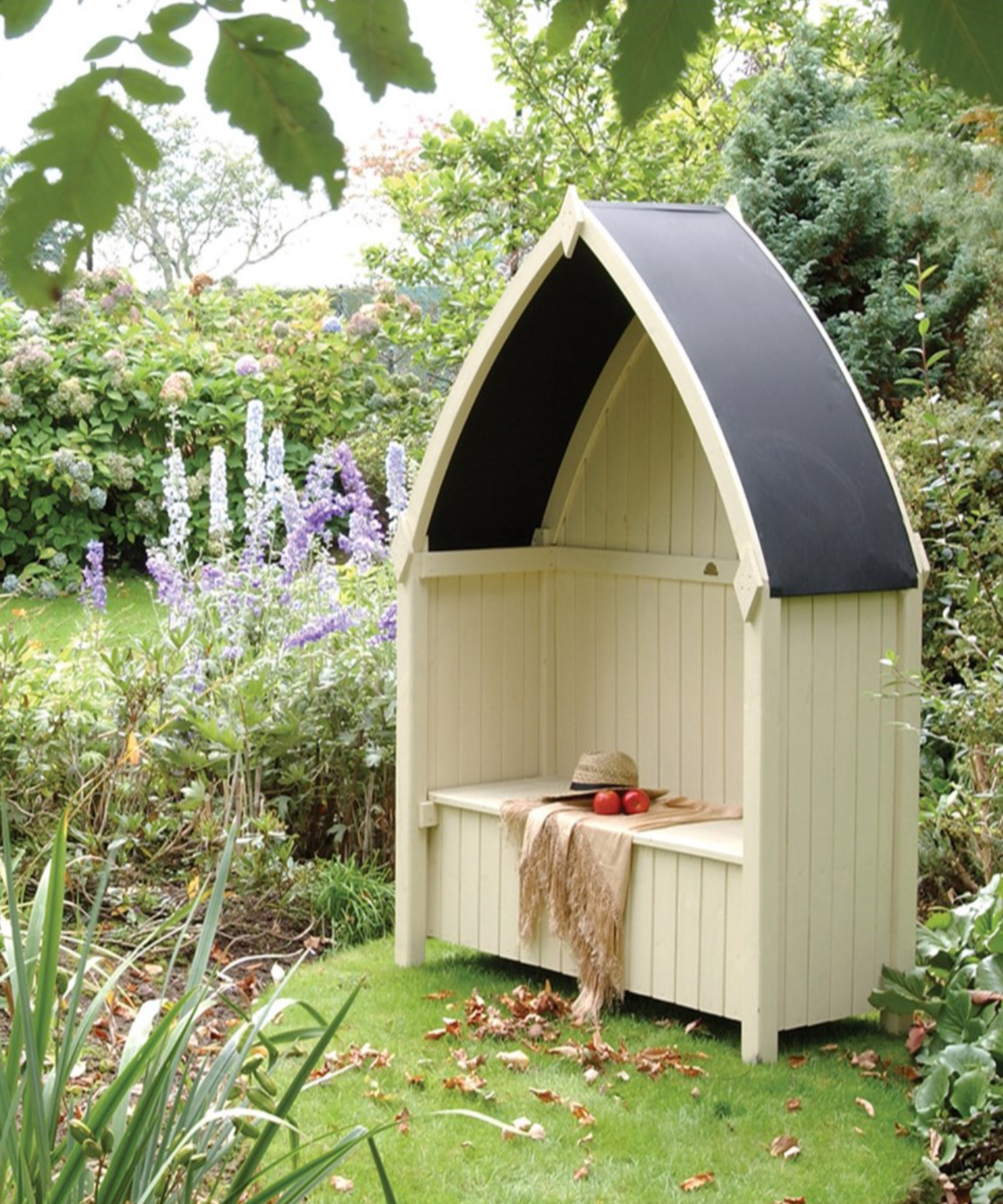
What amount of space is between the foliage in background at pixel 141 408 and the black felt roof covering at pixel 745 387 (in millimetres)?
4934

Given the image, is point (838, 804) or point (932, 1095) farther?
point (838, 804)

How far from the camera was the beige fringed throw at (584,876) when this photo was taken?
14.2 feet

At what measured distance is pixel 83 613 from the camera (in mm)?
8859

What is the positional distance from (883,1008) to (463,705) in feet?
4.70

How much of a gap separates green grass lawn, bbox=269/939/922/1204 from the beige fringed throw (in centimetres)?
14

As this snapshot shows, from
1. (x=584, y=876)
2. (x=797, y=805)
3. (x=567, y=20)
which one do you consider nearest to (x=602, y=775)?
(x=584, y=876)

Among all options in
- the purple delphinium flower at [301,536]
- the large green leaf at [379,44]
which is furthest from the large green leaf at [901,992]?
the large green leaf at [379,44]

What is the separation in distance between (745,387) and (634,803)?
1.10 meters

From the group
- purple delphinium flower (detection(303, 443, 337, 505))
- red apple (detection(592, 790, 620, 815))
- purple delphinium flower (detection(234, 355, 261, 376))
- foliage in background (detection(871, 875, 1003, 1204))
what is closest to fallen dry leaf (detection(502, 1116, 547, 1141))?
foliage in background (detection(871, 875, 1003, 1204))

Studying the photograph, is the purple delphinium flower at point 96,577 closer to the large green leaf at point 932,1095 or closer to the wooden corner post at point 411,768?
the wooden corner post at point 411,768

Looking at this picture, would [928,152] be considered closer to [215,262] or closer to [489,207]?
[489,207]

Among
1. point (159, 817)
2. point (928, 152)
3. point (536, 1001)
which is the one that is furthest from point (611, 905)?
point (928, 152)

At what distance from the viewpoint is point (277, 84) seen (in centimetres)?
91

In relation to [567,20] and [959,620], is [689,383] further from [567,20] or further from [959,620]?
[567,20]
